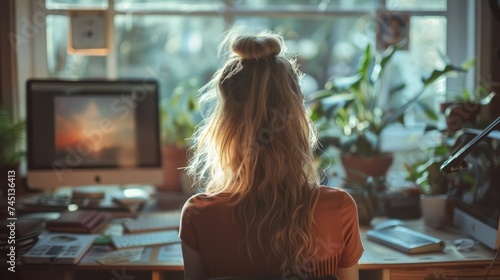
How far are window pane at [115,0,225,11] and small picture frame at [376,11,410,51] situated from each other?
2.50 ft

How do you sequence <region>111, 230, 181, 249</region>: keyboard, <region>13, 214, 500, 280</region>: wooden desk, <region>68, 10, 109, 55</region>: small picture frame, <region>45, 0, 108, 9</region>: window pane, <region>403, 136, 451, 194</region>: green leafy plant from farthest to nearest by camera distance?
<region>45, 0, 108, 9</region>: window pane < <region>68, 10, 109, 55</region>: small picture frame < <region>403, 136, 451, 194</region>: green leafy plant < <region>111, 230, 181, 249</region>: keyboard < <region>13, 214, 500, 280</region>: wooden desk

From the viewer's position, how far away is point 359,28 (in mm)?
2910

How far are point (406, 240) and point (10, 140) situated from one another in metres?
1.68

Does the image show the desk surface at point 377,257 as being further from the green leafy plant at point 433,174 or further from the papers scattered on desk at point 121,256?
the green leafy plant at point 433,174

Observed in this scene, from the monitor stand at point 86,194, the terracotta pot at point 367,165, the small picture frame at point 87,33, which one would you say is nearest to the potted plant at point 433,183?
the terracotta pot at point 367,165

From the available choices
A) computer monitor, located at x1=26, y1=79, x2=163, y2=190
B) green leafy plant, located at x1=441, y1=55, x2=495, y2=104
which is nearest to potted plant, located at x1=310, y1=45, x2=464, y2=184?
green leafy plant, located at x1=441, y1=55, x2=495, y2=104

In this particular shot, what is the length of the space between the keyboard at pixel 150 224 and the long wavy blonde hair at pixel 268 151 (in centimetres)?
77

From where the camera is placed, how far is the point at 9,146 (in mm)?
2574

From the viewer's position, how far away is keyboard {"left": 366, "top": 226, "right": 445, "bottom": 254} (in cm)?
197

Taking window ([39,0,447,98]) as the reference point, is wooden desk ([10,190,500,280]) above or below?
below

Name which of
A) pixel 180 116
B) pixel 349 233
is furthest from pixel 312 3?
pixel 349 233

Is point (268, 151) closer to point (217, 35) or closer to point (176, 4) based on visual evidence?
point (217, 35)

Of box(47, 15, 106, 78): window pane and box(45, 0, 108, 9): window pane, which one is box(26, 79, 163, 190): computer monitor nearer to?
box(47, 15, 106, 78): window pane

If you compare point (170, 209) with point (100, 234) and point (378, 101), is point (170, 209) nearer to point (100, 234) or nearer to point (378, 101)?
point (100, 234)
